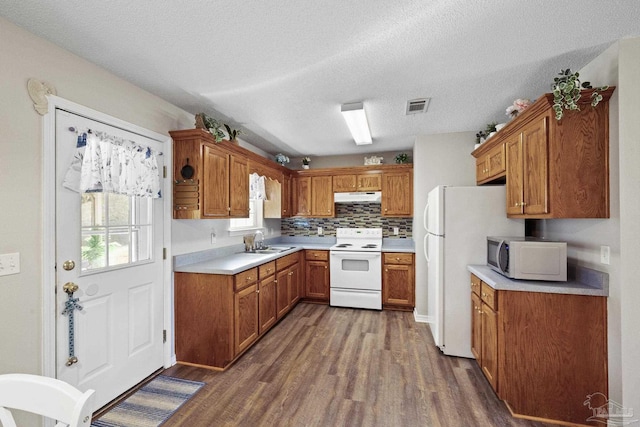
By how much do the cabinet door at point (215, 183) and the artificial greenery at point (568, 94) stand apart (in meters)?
2.68

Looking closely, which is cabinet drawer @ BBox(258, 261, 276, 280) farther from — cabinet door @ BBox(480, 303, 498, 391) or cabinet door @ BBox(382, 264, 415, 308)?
cabinet door @ BBox(480, 303, 498, 391)

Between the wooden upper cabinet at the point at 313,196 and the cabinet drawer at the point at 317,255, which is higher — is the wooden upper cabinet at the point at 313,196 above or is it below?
above

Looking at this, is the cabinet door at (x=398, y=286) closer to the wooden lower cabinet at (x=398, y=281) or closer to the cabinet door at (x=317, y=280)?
the wooden lower cabinet at (x=398, y=281)

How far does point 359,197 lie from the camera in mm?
4559

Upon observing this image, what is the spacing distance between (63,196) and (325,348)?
8.38 ft

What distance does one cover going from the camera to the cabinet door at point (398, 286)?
406cm

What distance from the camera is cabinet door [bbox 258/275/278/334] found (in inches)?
125

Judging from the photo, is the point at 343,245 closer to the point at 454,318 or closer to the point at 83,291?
the point at 454,318

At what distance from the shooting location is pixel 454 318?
111 inches

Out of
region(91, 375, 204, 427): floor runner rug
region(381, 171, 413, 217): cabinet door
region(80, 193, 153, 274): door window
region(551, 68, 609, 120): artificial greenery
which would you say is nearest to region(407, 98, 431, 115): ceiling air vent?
region(551, 68, 609, 120): artificial greenery

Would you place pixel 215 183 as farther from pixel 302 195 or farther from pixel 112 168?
pixel 302 195

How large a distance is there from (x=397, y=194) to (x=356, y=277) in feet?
4.67

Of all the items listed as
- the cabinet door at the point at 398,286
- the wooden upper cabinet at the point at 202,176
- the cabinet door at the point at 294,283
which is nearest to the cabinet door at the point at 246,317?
the wooden upper cabinet at the point at 202,176

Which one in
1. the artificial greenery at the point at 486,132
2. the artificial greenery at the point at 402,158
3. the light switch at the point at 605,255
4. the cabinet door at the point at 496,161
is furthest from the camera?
the artificial greenery at the point at 402,158
